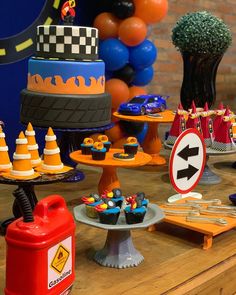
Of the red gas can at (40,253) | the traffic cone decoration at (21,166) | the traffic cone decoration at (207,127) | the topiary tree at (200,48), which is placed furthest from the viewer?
the topiary tree at (200,48)

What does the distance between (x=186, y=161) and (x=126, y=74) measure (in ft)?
4.26

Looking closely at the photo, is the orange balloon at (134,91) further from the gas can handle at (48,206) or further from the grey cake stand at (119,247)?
the gas can handle at (48,206)

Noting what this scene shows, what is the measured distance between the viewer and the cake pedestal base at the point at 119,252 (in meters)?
1.43

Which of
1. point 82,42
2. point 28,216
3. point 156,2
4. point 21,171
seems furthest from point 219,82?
point 28,216

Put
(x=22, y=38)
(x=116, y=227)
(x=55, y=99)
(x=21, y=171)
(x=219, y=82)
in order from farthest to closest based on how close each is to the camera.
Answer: (x=219, y=82) < (x=22, y=38) < (x=55, y=99) < (x=21, y=171) < (x=116, y=227)

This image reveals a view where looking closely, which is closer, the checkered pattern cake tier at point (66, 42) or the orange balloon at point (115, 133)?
the checkered pattern cake tier at point (66, 42)

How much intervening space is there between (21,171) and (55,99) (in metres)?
0.67

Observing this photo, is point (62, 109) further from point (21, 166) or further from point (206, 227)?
point (206, 227)

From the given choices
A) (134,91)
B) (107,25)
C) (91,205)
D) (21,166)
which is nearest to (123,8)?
(107,25)

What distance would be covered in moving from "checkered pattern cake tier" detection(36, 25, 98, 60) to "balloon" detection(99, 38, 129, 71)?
665mm

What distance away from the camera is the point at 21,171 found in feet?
5.02

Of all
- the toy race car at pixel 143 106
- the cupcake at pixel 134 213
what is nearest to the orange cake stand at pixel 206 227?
the cupcake at pixel 134 213

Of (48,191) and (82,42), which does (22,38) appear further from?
(48,191)

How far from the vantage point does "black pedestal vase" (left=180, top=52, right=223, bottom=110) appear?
2680 millimetres
